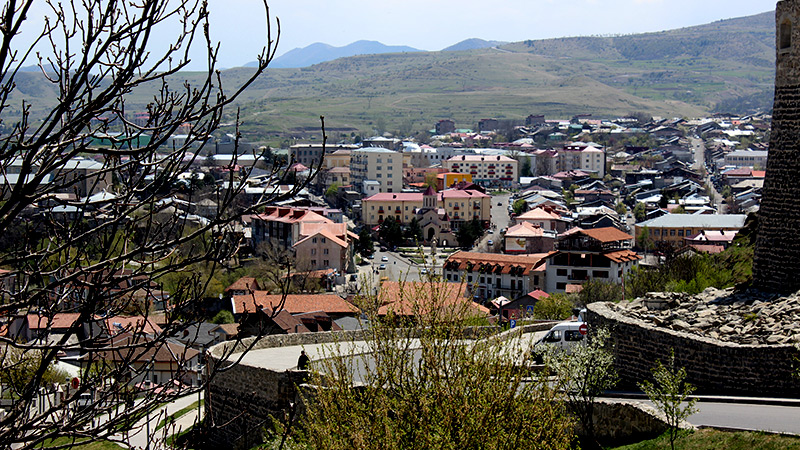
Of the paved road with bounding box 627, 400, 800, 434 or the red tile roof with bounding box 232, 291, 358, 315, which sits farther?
the red tile roof with bounding box 232, 291, 358, 315

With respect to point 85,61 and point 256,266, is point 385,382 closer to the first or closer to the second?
point 85,61

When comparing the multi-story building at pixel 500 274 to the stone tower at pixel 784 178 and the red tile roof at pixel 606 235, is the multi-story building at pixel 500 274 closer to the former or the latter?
the red tile roof at pixel 606 235

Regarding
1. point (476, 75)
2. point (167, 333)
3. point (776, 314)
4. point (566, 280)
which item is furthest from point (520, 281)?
point (476, 75)

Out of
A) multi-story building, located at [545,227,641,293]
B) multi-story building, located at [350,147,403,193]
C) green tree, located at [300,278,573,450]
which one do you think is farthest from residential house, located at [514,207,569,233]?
green tree, located at [300,278,573,450]

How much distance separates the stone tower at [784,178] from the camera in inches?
407

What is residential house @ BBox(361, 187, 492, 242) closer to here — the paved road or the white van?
the white van

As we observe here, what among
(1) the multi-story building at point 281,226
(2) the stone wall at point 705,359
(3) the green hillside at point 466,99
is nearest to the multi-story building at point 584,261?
(1) the multi-story building at point 281,226

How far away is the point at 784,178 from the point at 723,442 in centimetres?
390

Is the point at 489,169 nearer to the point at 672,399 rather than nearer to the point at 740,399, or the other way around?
the point at 740,399

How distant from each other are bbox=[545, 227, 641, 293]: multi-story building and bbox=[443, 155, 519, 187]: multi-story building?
48948 mm

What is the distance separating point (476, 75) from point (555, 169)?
→ 338 ft

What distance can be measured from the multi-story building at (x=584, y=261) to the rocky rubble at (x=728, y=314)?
1011 inches

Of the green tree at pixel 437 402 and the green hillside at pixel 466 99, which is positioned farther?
the green hillside at pixel 466 99

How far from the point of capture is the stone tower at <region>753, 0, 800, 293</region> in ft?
33.9
